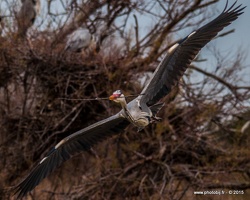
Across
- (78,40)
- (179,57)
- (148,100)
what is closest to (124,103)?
(148,100)

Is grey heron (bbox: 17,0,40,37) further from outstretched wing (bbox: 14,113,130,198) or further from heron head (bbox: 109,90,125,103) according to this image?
heron head (bbox: 109,90,125,103)

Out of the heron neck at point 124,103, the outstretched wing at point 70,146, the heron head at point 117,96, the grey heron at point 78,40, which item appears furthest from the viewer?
the grey heron at point 78,40

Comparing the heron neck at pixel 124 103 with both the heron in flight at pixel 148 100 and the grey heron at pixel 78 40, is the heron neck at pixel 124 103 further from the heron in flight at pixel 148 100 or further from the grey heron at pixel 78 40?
the grey heron at pixel 78 40

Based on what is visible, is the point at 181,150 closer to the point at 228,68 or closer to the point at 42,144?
the point at 228,68

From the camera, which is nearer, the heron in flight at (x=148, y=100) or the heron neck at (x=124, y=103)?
the heron neck at (x=124, y=103)

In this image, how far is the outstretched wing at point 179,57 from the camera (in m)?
3.60

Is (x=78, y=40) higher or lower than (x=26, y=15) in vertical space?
lower

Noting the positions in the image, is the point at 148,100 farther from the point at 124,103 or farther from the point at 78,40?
the point at 78,40

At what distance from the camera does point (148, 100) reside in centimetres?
378

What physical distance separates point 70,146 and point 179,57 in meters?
1.24

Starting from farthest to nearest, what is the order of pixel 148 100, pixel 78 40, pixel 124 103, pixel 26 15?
pixel 26 15
pixel 78 40
pixel 148 100
pixel 124 103

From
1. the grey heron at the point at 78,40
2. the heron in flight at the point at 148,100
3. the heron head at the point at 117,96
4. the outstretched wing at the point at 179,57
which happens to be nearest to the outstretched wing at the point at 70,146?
the heron in flight at the point at 148,100

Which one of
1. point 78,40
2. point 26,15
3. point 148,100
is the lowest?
point 148,100

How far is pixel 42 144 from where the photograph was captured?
7.19m
